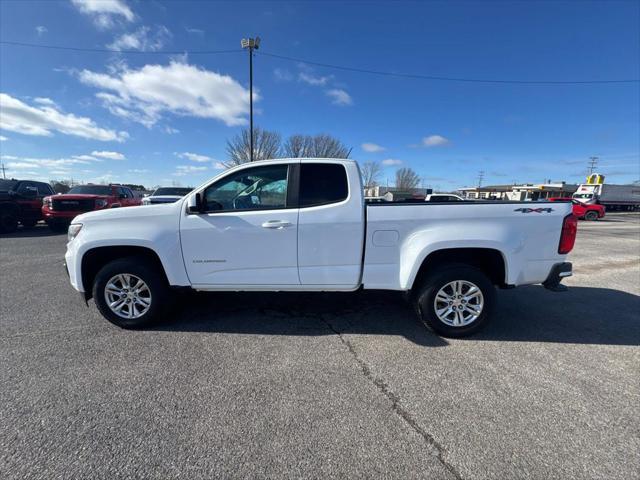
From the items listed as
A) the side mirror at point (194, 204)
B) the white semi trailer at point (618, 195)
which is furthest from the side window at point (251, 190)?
the white semi trailer at point (618, 195)

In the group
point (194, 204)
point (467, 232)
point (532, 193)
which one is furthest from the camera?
point (532, 193)

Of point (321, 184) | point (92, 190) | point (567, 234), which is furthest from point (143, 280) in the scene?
point (92, 190)

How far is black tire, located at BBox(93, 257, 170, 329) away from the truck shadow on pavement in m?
0.24

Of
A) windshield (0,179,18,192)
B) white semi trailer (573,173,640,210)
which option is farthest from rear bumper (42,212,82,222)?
white semi trailer (573,173,640,210)

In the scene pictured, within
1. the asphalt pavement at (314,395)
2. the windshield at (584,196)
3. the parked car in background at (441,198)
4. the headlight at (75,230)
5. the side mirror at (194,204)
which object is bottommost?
the asphalt pavement at (314,395)

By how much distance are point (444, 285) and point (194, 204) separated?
2951mm

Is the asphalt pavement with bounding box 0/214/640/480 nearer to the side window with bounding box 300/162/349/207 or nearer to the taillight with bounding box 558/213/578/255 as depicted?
the taillight with bounding box 558/213/578/255

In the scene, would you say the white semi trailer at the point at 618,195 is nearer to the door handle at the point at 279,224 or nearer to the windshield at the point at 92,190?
the door handle at the point at 279,224

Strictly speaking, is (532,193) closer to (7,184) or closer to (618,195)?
(618,195)

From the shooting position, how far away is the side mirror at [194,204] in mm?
3375

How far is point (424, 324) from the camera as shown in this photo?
141 inches

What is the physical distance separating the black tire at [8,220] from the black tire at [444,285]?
14.4m

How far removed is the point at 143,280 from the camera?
3537 millimetres

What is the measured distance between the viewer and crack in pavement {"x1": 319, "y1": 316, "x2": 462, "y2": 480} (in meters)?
1.90
